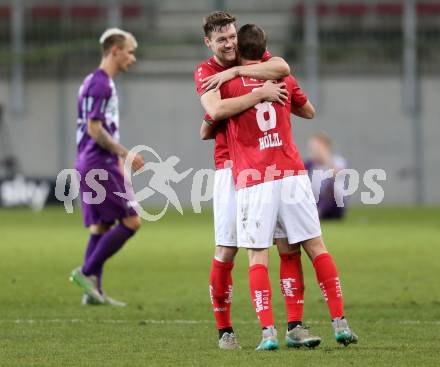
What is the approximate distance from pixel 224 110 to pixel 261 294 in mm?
1037

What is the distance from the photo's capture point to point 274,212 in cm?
651

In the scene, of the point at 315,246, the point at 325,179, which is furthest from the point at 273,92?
the point at 325,179

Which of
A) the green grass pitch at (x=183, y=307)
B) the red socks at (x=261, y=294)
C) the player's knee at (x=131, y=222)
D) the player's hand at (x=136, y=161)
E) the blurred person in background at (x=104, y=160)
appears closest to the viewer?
the green grass pitch at (x=183, y=307)

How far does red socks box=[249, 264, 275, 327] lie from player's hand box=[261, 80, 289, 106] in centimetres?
93

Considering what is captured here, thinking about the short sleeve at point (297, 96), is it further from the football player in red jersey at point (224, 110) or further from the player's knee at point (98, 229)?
the player's knee at point (98, 229)

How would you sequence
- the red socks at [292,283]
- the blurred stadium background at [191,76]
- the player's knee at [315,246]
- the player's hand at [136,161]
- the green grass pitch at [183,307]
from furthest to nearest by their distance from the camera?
the blurred stadium background at [191,76] → the player's hand at [136,161] → the red socks at [292,283] → the player's knee at [315,246] → the green grass pitch at [183,307]

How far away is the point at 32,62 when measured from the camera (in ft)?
111

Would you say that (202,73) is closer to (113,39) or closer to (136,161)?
(136,161)

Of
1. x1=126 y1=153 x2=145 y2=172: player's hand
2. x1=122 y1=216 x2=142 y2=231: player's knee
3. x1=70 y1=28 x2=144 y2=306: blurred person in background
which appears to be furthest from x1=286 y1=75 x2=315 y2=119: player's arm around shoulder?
x1=122 y1=216 x2=142 y2=231: player's knee

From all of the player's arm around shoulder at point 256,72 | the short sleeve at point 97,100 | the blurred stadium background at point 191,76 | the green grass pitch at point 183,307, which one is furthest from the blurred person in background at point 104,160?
the blurred stadium background at point 191,76

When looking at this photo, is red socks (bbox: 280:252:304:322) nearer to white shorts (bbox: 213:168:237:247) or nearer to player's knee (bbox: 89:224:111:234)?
white shorts (bbox: 213:168:237:247)

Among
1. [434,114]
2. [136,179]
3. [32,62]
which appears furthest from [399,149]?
[32,62]

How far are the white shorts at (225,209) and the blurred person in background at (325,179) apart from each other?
14897 millimetres

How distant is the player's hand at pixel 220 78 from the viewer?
653cm
